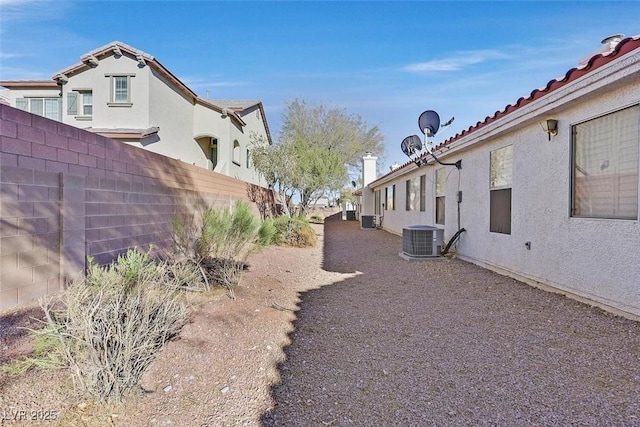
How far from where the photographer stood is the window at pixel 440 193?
426 inches

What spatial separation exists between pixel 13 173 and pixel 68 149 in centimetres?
93

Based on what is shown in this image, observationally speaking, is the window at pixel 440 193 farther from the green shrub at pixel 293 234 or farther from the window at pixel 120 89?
the window at pixel 120 89

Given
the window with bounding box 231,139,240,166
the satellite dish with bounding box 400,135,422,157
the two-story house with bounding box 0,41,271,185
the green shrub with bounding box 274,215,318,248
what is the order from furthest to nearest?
1. the window with bounding box 231,139,240,166
2. the two-story house with bounding box 0,41,271,185
3. the green shrub with bounding box 274,215,318,248
4. the satellite dish with bounding box 400,135,422,157

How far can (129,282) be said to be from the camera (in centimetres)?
395

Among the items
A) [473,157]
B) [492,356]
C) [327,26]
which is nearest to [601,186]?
[492,356]

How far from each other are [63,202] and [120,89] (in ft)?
47.5

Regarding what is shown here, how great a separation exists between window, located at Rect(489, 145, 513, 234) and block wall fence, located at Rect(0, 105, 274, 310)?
6.62m

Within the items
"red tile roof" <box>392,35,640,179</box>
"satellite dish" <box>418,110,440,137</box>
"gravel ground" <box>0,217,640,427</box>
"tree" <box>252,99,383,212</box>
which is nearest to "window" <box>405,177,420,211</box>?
"satellite dish" <box>418,110,440,137</box>

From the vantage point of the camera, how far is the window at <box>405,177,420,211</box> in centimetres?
1373

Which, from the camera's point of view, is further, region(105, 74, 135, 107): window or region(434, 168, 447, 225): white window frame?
region(105, 74, 135, 107): window

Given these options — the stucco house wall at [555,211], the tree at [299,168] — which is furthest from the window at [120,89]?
the stucco house wall at [555,211]

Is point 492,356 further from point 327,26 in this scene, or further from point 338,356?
point 327,26

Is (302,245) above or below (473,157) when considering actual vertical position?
below

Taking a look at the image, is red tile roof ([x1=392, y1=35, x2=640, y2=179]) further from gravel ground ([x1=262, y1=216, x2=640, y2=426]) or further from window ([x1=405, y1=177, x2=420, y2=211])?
window ([x1=405, y1=177, x2=420, y2=211])
